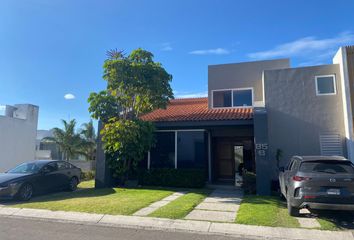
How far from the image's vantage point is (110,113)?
1441 cm

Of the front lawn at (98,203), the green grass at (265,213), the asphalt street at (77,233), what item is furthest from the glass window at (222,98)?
the asphalt street at (77,233)

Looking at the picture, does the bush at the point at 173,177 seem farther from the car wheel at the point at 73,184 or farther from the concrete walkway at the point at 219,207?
the car wheel at the point at 73,184

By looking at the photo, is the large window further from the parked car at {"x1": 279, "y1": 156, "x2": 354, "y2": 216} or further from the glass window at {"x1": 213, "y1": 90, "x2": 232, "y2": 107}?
the parked car at {"x1": 279, "y1": 156, "x2": 354, "y2": 216}

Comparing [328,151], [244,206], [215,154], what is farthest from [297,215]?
[215,154]

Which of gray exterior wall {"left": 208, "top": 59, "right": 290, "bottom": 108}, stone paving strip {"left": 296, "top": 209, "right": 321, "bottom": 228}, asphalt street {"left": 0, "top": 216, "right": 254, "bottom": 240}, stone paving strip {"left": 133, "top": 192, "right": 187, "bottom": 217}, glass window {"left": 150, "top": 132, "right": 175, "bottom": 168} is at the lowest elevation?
asphalt street {"left": 0, "top": 216, "right": 254, "bottom": 240}

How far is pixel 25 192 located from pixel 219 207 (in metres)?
7.34

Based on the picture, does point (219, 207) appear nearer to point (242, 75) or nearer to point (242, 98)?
point (242, 98)

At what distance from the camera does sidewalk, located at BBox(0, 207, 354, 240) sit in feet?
21.4

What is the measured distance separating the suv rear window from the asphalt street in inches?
116

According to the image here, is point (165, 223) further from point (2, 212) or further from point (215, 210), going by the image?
point (2, 212)

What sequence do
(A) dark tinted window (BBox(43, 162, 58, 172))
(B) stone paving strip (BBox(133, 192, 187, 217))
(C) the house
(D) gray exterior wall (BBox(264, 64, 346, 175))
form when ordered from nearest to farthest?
(B) stone paving strip (BBox(133, 192, 187, 217)), (A) dark tinted window (BBox(43, 162, 58, 172)), (C) the house, (D) gray exterior wall (BBox(264, 64, 346, 175))

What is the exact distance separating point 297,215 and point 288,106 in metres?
7.15

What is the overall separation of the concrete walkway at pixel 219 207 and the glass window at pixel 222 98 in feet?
18.6

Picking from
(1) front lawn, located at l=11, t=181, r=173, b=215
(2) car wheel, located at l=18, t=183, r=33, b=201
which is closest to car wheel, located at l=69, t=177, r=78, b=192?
(1) front lawn, located at l=11, t=181, r=173, b=215
